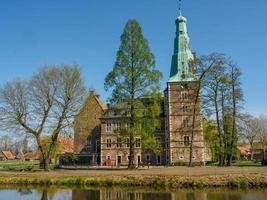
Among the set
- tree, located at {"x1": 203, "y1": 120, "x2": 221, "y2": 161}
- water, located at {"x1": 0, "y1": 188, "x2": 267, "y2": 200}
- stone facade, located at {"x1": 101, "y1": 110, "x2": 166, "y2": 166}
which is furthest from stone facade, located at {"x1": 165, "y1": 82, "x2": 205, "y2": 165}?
water, located at {"x1": 0, "y1": 188, "x2": 267, "y2": 200}

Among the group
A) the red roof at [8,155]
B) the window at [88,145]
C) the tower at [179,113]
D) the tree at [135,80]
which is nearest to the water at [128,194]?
the tree at [135,80]

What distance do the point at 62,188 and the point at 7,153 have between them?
104750 mm

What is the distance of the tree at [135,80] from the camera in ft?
114

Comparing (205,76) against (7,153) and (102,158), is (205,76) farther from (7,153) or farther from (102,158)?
(7,153)

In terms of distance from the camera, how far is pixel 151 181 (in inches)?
990

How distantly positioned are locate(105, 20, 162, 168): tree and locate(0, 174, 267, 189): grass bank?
8.73 metres

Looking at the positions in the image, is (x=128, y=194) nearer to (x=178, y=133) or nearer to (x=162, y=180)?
(x=162, y=180)

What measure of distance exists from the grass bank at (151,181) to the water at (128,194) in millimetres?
1946

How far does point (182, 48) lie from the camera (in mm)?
53469

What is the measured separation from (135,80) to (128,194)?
15.7 metres

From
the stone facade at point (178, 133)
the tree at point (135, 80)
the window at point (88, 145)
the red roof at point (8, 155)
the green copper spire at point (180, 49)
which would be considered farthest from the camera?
Result: the red roof at point (8, 155)

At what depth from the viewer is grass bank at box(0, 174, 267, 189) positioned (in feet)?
76.8

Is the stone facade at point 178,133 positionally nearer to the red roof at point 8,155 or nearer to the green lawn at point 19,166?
the green lawn at point 19,166

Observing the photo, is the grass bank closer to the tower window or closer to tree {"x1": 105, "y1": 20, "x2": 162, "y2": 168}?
tree {"x1": 105, "y1": 20, "x2": 162, "y2": 168}
